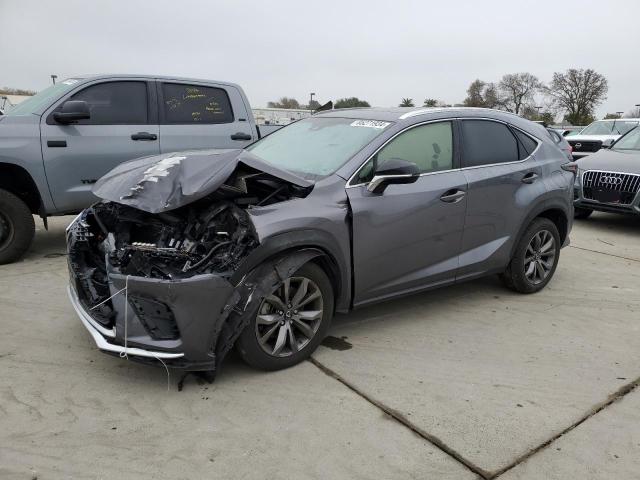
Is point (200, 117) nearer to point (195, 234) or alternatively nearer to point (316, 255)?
point (195, 234)

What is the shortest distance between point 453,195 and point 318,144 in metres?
1.12

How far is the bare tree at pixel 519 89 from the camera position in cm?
6209

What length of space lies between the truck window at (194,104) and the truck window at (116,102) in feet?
0.87

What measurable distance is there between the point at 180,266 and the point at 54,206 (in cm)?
327

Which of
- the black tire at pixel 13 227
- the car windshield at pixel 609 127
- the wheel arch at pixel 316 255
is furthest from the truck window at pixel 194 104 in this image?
the car windshield at pixel 609 127

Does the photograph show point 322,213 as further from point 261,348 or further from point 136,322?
point 136,322

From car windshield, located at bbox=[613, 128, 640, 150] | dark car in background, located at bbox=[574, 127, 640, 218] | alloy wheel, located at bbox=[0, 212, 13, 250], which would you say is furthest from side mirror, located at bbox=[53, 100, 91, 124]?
car windshield, located at bbox=[613, 128, 640, 150]

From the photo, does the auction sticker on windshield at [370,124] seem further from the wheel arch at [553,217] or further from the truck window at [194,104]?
the truck window at [194,104]

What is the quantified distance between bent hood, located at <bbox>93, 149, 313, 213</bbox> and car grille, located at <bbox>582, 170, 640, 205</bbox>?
6339 mm

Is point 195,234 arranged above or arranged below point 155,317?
above

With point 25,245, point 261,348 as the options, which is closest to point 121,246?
point 261,348

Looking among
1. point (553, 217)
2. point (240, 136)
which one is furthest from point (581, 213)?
point (240, 136)

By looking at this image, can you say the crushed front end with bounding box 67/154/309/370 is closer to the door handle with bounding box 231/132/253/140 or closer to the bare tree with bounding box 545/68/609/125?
the door handle with bounding box 231/132/253/140

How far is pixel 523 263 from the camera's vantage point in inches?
190
